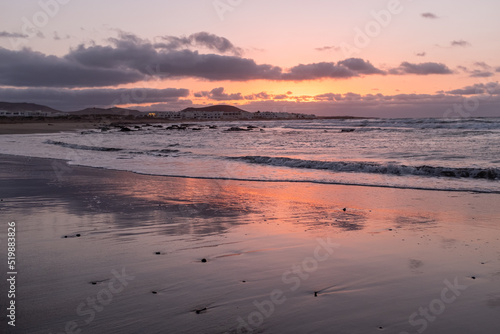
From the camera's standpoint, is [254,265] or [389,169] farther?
[389,169]

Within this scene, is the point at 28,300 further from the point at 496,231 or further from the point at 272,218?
the point at 496,231

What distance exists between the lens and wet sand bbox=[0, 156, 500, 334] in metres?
3.74

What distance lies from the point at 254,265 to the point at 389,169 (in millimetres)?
11828

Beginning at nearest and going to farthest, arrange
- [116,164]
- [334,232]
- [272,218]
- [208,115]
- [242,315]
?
[242,315] < [334,232] < [272,218] < [116,164] < [208,115]

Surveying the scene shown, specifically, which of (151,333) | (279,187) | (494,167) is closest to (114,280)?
(151,333)

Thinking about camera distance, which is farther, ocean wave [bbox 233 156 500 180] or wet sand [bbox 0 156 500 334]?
ocean wave [bbox 233 156 500 180]

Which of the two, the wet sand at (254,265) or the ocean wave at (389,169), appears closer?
the wet sand at (254,265)

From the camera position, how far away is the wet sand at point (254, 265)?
374cm

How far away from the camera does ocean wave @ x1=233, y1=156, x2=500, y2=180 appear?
1452 centimetres

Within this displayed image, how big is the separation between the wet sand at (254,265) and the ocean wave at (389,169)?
4.87m

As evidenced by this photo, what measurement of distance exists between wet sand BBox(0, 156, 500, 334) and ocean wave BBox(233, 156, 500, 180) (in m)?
4.87

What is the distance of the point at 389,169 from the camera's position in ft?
51.5

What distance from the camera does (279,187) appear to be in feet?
41.0

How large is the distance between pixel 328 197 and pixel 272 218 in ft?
10.2
